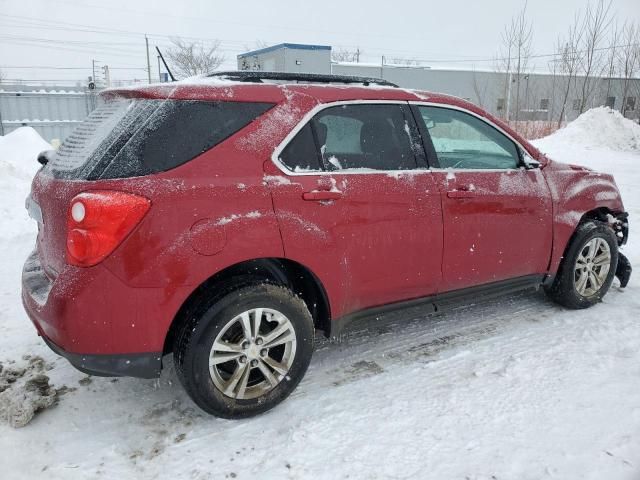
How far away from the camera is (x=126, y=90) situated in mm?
2801

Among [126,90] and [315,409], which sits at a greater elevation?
[126,90]

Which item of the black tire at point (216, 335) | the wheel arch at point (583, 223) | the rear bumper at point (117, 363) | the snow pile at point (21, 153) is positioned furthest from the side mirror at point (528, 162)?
the snow pile at point (21, 153)

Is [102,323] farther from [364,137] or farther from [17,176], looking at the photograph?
[17,176]

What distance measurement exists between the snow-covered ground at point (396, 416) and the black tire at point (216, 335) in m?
0.12

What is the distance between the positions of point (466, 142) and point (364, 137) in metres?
1.16

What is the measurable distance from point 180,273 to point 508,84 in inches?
865

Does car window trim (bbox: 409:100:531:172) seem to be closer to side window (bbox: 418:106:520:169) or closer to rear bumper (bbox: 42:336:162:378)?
side window (bbox: 418:106:520:169)

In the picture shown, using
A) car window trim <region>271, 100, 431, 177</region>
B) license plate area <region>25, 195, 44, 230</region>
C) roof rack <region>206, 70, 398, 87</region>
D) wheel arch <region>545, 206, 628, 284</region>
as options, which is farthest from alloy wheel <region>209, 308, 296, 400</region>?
wheel arch <region>545, 206, 628, 284</region>

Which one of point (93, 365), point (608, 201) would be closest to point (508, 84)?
point (608, 201)

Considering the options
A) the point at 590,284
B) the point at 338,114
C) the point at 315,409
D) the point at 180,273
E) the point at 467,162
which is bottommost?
the point at 315,409

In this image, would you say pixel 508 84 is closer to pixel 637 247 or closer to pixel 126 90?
pixel 637 247

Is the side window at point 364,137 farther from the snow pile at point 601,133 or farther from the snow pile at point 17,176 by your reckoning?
the snow pile at point 601,133

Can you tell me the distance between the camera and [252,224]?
104 inches

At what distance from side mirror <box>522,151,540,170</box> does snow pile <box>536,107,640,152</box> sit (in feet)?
43.3
